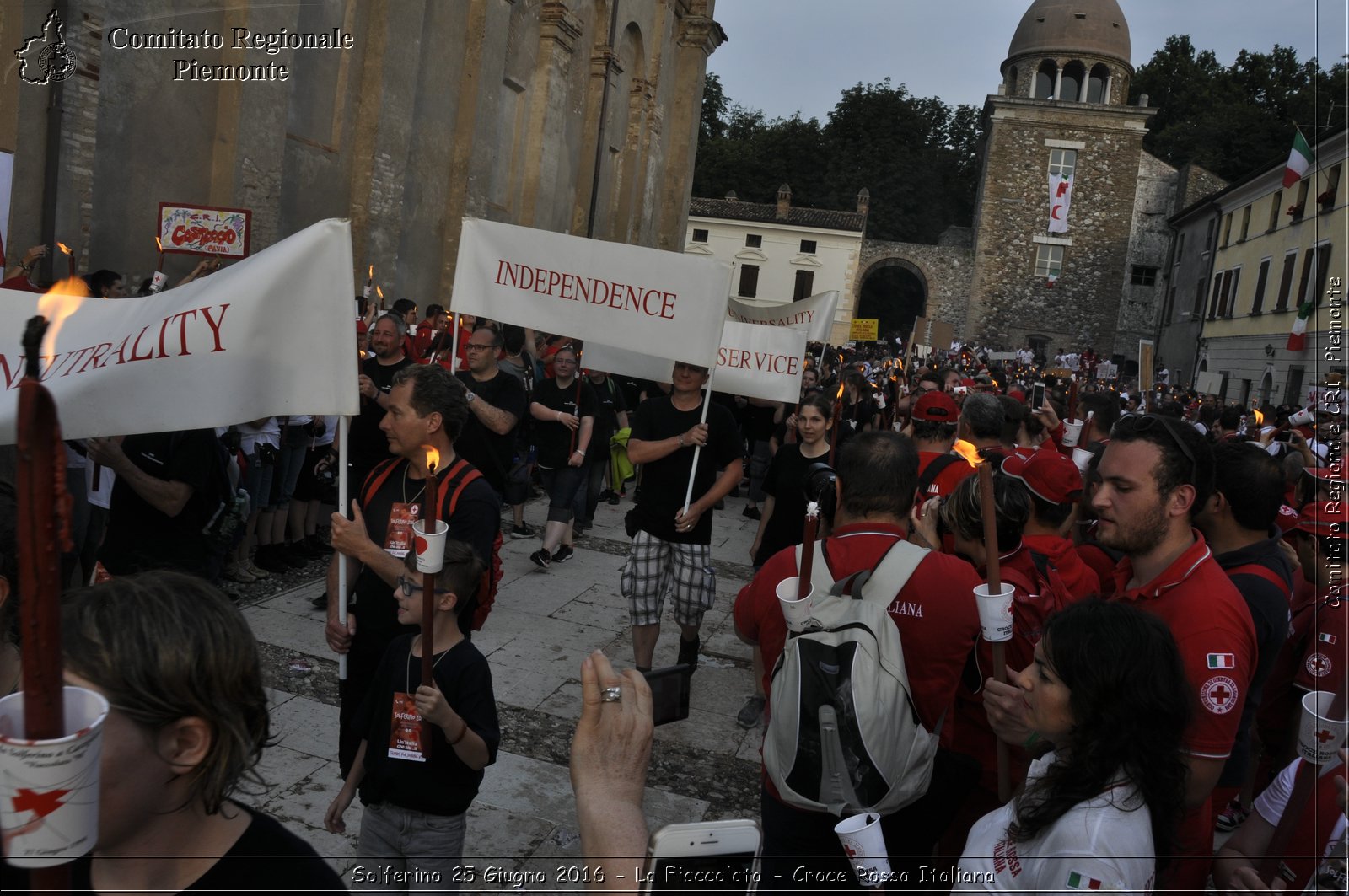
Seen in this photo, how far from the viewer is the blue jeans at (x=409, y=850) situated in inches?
127

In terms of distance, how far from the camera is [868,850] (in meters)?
2.34

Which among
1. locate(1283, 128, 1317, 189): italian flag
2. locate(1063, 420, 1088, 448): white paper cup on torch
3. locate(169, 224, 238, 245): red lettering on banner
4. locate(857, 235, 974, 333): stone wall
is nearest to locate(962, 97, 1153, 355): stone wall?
locate(857, 235, 974, 333): stone wall

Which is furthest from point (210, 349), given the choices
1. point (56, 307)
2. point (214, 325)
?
point (56, 307)

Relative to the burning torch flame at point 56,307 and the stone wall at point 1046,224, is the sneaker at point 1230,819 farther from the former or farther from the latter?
the stone wall at point 1046,224

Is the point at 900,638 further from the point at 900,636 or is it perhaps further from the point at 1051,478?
the point at 1051,478

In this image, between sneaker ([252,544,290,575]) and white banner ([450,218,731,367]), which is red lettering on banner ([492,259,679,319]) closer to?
white banner ([450,218,731,367])

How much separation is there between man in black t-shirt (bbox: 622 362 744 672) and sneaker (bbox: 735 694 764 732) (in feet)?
1.81

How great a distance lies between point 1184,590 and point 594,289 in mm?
4392

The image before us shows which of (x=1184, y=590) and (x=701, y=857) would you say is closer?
(x=701, y=857)

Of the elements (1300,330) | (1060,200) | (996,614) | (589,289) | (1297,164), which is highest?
(1060,200)

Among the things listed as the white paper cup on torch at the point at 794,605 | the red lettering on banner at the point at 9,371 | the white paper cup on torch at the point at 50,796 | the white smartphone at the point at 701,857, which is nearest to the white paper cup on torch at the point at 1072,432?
the white paper cup on torch at the point at 794,605

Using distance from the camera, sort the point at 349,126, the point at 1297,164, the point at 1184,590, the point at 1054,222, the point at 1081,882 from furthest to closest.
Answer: the point at 1054,222
the point at 349,126
the point at 1297,164
the point at 1184,590
the point at 1081,882

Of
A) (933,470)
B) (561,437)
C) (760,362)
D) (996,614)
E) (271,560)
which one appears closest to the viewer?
(996,614)

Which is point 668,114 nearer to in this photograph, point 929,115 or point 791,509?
point 791,509
